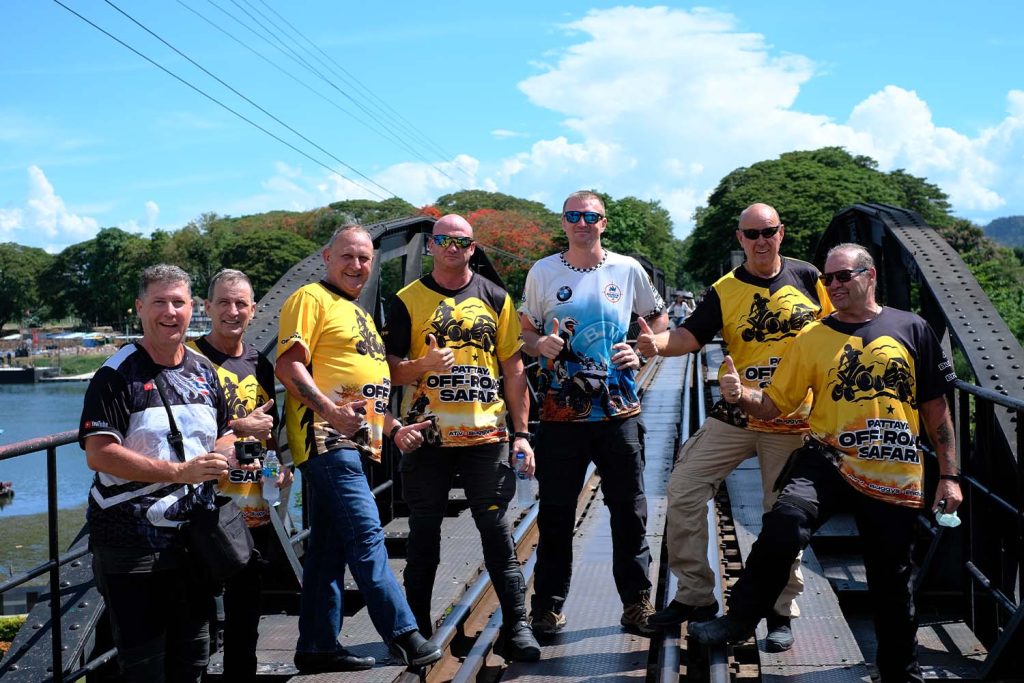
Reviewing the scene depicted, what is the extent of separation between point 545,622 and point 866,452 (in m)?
1.67

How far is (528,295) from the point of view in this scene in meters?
4.50

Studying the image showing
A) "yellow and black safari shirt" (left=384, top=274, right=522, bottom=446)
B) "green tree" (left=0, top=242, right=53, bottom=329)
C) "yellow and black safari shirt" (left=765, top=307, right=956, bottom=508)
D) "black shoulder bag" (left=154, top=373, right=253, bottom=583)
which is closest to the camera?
"black shoulder bag" (left=154, top=373, right=253, bottom=583)

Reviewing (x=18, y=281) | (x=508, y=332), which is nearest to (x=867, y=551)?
(x=508, y=332)

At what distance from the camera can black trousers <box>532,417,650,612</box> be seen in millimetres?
4418

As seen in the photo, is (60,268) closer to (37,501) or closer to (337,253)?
(37,501)

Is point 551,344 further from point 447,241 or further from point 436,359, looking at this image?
point 447,241

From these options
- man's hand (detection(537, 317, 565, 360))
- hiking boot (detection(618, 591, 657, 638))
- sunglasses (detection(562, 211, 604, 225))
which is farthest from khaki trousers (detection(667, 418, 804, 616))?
sunglasses (detection(562, 211, 604, 225))

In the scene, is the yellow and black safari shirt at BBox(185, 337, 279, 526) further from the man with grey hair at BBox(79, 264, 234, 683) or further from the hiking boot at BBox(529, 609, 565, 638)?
the hiking boot at BBox(529, 609, 565, 638)

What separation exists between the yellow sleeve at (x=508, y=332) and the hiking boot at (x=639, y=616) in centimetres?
A: 128

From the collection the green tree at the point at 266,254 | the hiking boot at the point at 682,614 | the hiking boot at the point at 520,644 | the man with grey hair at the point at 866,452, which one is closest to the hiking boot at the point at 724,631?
the man with grey hair at the point at 866,452

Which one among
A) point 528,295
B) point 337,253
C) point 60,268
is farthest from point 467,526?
point 60,268

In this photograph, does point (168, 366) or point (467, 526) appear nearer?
point (168, 366)

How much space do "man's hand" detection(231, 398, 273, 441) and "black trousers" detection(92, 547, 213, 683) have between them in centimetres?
50

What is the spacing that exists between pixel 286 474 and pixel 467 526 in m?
2.78
